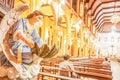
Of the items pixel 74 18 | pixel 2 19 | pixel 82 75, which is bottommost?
pixel 82 75

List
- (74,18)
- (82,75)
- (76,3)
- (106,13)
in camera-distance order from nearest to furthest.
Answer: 1. (82,75)
2. (74,18)
3. (76,3)
4. (106,13)

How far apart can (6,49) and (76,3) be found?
9.64 meters

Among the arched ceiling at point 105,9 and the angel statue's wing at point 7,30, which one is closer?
the angel statue's wing at point 7,30

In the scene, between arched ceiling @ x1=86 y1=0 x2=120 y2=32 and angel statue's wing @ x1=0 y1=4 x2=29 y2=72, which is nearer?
angel statue's wing @ x1=0 y1=4 x2=29 y2=72

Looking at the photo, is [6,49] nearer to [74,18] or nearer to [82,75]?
[82,75]

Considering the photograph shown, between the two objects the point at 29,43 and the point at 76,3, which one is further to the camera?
the point at 76,3

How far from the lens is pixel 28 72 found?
2.97 meters

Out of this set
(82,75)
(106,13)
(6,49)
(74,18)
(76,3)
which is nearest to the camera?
(6,49)

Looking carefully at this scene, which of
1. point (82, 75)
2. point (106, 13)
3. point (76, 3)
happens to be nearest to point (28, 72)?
point (82, 75)

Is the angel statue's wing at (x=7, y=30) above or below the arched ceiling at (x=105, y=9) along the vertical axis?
below

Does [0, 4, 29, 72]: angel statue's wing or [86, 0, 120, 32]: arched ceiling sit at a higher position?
[86, 0, 120, 32]: arched ceiling

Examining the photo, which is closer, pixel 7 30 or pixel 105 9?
pixel 7 30

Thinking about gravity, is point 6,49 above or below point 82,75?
above

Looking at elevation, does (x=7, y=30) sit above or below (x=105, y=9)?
below
